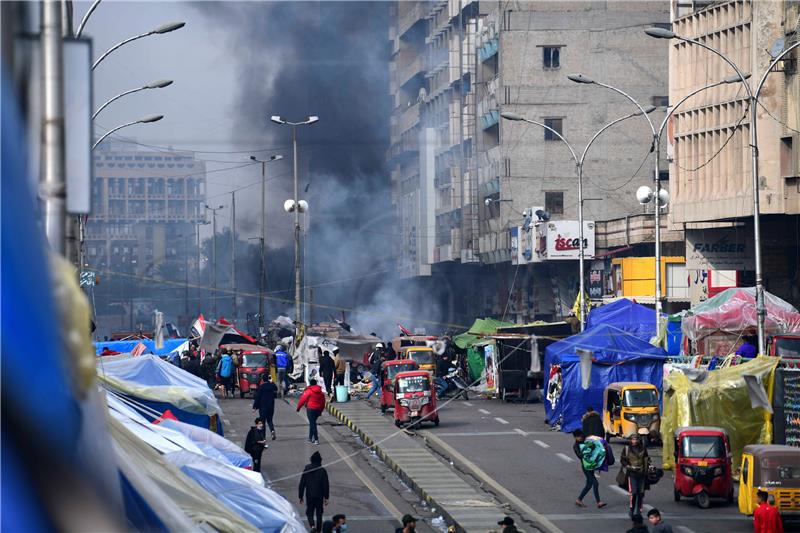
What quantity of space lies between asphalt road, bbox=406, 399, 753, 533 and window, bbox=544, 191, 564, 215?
107 ft

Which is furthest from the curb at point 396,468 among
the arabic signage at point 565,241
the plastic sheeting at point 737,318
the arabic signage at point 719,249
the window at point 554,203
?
the window at point 554,203

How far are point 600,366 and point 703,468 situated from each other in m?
9.97

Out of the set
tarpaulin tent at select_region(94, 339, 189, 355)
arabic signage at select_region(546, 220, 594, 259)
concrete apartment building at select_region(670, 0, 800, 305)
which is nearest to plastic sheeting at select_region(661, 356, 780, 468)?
concrete apartment building at select_region(670, 0, 800, 305)

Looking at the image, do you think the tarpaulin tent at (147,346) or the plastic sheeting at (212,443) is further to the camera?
the tarpaulin tent at (147,346)

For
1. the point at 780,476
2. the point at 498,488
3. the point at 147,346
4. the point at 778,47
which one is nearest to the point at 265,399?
the point at 498,488

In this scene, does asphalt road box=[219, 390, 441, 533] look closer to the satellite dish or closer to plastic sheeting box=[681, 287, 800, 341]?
plastic sheeting box=[681, 287, 800, 341]

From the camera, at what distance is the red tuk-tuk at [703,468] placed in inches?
864

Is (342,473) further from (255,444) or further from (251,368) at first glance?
(251,368)

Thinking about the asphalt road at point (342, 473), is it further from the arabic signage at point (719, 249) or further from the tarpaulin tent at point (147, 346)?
the arabic signage at point (719, 249)

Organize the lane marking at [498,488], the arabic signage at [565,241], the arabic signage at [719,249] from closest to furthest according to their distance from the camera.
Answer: the lane marking at [498,488]
the arabic signage at [719,249]
the arabic signage at [565,241]

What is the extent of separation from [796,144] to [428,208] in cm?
4373

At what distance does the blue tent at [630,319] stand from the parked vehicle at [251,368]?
34.6ft

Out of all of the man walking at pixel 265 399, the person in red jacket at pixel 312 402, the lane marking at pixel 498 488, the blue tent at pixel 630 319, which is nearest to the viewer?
the lane marking at pixel 498 488

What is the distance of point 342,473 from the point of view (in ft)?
86.0
